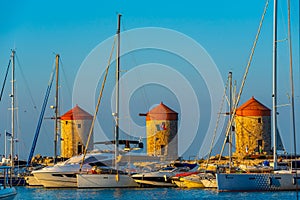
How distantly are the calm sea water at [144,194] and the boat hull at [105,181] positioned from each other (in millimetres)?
250

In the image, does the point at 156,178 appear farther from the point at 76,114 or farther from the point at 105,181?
the point at 76,114

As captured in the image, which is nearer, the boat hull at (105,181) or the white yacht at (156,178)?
the boat hull at (105,181)

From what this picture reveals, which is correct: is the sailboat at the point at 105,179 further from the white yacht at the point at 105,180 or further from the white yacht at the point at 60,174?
the white yacht at the point at 60,174

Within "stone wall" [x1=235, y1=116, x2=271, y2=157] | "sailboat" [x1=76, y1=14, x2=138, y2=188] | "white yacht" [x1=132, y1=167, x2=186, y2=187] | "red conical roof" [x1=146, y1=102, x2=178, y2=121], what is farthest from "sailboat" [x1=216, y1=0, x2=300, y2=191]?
"red conical roof" [x1=146, y1=102, x2=178, y2=121]

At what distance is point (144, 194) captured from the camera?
105 ft

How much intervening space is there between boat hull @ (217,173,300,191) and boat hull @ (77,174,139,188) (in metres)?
5.54

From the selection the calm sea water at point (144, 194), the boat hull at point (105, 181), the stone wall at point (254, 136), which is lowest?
the calm sea water at point (144, 194)

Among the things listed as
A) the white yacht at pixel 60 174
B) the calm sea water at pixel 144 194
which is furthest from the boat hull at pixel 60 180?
the calm sea water at pixel 144 194

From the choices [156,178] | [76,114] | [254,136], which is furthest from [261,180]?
[76,114]

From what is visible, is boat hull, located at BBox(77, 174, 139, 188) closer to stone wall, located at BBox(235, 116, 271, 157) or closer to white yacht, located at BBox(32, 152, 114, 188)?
white yacht, located at BBox(32, 152, 114, 188)

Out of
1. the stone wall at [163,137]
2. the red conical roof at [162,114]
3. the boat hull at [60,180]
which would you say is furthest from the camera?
the red conical roof at [162,114]

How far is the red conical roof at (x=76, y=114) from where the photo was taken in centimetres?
5747

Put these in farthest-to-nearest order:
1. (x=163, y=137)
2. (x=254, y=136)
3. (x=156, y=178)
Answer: (x=163, y=137) → (x=254, y=136) → (x=156, y=178)

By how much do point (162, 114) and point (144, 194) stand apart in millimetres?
23855
